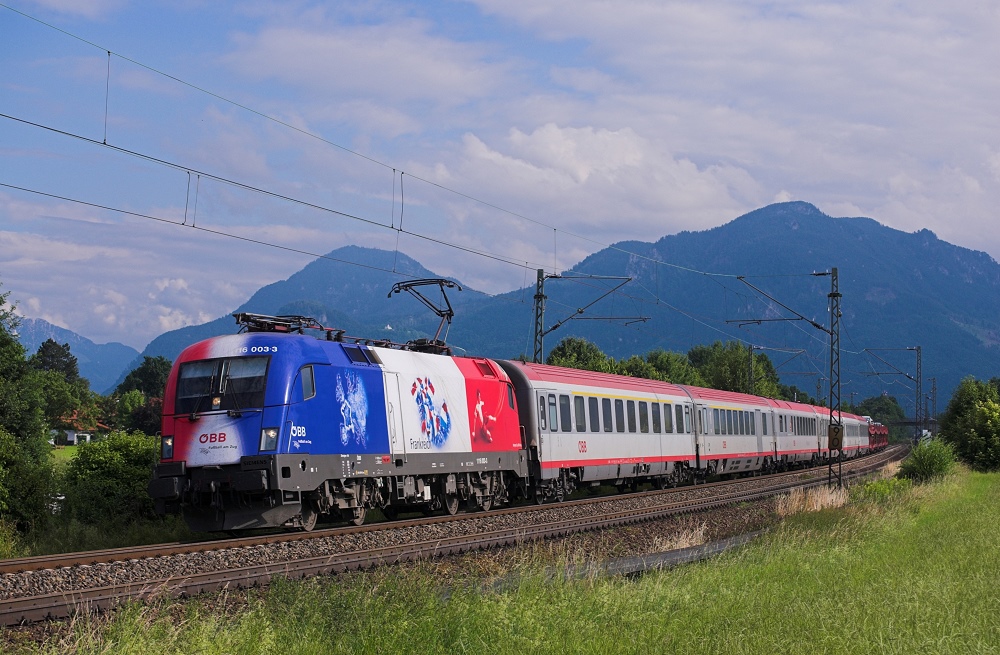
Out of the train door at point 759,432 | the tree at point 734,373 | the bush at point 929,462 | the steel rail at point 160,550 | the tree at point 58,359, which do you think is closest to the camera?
the steel rail at point 160,550

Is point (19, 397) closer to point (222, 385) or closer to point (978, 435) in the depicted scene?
point (222, 385)

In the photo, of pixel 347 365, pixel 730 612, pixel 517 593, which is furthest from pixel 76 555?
pixel 730 612

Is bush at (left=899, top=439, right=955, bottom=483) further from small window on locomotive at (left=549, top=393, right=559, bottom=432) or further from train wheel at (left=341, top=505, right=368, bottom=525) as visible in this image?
train wheel at (left=341, top=505, right=368, bottom=525)

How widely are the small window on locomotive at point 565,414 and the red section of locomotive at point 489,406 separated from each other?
224cm

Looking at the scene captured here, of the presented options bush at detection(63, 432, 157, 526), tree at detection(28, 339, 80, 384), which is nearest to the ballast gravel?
bush at detection(63, 432, 157, 526)

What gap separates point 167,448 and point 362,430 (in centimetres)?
357

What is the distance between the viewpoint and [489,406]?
25156 millimetres

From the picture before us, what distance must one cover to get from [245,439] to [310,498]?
2.02m

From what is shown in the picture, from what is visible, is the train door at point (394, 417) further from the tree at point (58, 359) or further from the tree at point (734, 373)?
the tree at point (58, 359)

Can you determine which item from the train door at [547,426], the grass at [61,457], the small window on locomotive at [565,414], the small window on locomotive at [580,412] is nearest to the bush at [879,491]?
the small window on locomotive at [580,412]

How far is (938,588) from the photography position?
1147 centimetres

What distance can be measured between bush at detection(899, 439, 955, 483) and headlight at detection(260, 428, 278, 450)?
28.1 meters

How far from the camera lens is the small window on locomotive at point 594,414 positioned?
3028 centimetres

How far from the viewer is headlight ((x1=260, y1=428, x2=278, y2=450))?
1770cm
